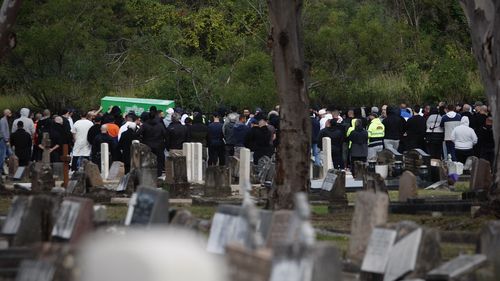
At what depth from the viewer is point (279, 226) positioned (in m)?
15.1

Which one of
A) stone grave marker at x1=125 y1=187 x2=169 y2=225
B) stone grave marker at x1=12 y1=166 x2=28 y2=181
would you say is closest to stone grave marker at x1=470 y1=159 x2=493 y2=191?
stone grave marker at x1=12 y1=166 x2=28 y2=181

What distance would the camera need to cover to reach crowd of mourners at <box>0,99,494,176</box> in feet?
125

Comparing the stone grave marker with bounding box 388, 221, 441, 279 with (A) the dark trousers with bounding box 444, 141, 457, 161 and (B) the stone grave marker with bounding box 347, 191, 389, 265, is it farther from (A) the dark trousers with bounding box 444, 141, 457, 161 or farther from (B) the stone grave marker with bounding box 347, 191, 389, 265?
(A) the dark trousers with bounding box 444, 141, 457, 161

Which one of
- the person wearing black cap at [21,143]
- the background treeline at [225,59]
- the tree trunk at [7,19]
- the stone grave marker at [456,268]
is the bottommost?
the stone grave marker at [456,268]

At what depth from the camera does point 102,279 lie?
8180 millimetres

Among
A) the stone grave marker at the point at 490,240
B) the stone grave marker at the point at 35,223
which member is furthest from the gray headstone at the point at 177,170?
the stone grave marker at the point at 490,240

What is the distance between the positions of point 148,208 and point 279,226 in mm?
2086

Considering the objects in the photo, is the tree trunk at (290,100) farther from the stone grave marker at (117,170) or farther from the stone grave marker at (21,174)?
the stone grave marker at (21,174)

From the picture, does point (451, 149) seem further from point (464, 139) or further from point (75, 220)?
point (75, 220)

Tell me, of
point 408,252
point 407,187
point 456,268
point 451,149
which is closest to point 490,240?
point 408,252

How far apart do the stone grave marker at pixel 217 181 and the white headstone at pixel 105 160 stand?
7.02 metres

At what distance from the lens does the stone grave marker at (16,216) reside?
1820 cm

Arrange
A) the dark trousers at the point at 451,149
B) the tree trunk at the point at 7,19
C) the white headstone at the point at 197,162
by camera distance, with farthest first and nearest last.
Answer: the dark trousers at the point at 451,149 < the white headstone at the point at 197,162 < the tree trunk at the point at 7,19

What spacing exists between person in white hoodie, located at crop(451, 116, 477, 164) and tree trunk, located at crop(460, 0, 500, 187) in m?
13.7
